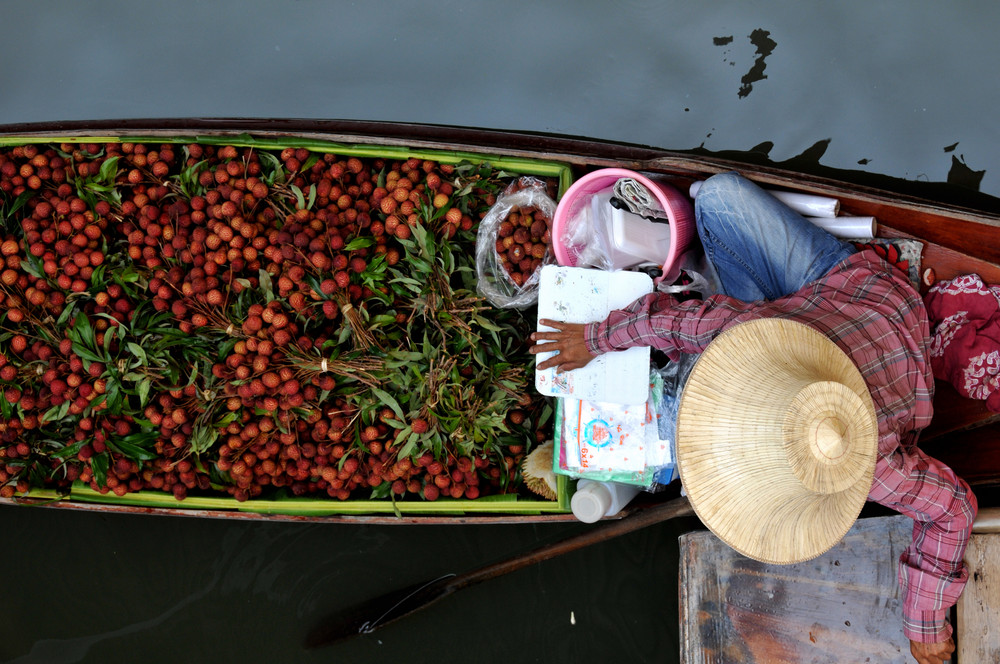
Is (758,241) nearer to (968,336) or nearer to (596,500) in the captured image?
(968,336)

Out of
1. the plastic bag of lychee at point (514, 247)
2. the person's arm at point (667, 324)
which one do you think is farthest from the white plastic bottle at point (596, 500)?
the plastic bag of lychee at point (514, 247)

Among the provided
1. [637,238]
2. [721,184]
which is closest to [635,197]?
[637,238]

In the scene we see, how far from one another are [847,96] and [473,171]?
1130 mm

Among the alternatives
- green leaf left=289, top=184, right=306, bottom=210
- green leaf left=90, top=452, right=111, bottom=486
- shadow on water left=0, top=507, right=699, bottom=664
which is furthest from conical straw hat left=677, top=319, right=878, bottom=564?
green leaf left=90, top=452, right=111, bottom=486

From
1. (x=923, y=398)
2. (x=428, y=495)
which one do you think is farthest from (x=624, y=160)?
(x=428, y=495)

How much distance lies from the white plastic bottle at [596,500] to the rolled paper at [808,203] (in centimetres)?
78

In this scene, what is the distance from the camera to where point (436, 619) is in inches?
90.0

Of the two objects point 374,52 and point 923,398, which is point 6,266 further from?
point 923,398

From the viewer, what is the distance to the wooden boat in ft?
5.19

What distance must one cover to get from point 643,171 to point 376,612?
168 centimetres

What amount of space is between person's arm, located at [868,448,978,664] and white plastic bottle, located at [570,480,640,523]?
0.57 meters

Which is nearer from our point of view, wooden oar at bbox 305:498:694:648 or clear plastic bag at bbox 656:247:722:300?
clear plastic bag at bbox 656:247:722:300

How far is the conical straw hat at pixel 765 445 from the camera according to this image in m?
1.07

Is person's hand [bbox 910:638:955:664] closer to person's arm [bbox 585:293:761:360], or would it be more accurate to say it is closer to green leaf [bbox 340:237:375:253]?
person's arm [bbox 585:293:761:360]
